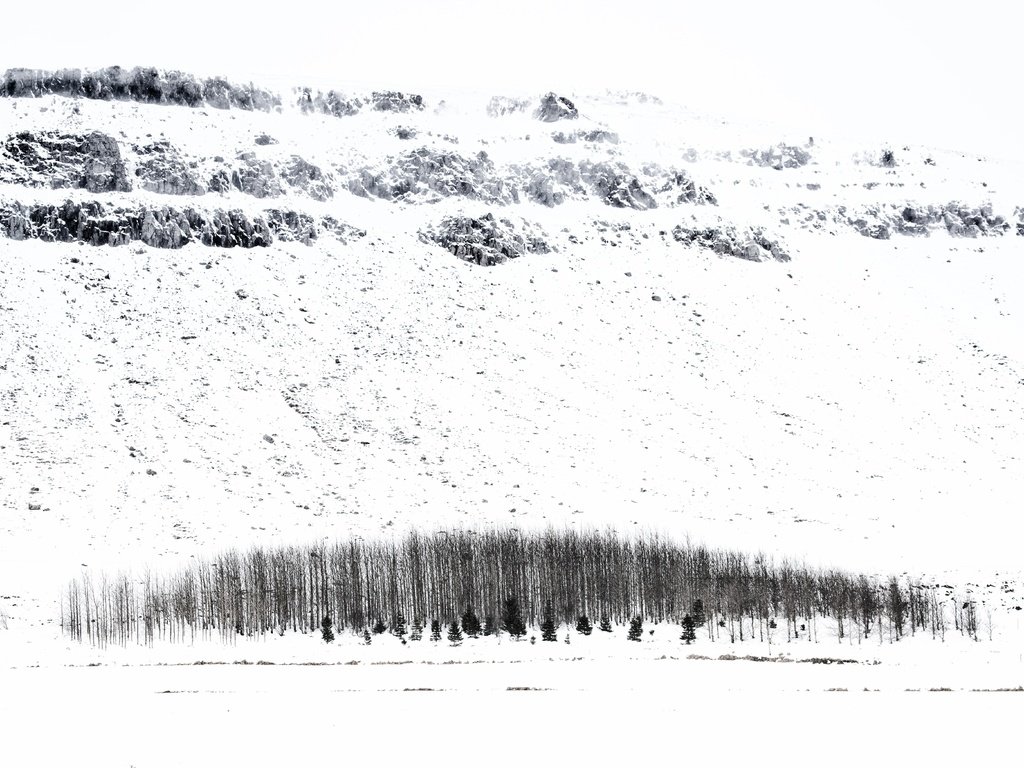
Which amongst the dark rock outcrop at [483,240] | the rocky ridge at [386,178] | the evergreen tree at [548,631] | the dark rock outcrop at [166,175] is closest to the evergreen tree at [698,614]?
the evergreen tree at [548,631]

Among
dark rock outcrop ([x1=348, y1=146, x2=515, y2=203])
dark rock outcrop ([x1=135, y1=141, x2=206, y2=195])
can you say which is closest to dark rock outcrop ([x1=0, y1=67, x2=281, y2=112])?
dark rock outcrop ([x1=135, y1=141, x2=206, y2=195])

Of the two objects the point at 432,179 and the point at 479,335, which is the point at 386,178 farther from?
the point at 479,335

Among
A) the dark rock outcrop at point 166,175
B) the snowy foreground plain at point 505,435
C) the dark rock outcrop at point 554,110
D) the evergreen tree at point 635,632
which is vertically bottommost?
the evergreen tree at point 635,632

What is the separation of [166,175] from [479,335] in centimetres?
4921

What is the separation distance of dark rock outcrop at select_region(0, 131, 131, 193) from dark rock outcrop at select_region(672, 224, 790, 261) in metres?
76.9

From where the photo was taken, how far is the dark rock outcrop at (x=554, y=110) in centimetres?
15775

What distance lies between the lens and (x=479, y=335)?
104562 mm

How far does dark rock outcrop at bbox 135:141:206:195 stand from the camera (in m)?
118

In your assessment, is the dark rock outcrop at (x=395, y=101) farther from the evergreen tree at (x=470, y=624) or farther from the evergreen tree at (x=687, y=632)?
the evergreen tree at (x=687, y=632)

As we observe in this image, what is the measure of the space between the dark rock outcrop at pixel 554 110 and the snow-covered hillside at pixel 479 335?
3.19ft

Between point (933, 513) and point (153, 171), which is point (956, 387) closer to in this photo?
point (933, 513)

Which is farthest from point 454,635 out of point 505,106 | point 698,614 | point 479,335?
point 505,106

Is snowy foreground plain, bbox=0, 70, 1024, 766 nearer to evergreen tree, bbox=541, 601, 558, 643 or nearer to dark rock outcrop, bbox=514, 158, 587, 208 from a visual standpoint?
evergreen tree, bbox=541, 601, 558, 643

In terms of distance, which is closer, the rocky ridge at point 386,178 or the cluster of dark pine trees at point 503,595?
the cluster of dark pine trees at point 503,595
